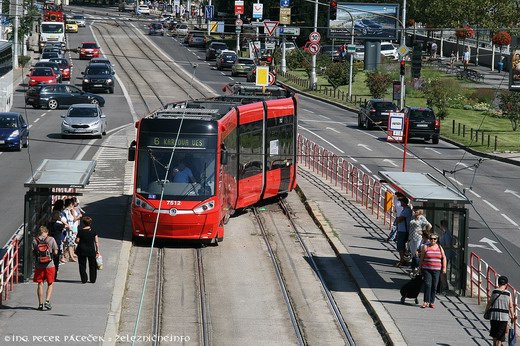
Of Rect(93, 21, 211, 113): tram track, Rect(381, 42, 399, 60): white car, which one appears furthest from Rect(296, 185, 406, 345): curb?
Rect(381, 42, 399, 60): white car

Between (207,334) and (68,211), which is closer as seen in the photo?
(207,334)

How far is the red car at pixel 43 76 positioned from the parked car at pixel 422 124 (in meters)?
24.0

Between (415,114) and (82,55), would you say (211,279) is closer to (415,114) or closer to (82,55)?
(415,114)

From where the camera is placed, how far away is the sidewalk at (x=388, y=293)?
61.4 feet

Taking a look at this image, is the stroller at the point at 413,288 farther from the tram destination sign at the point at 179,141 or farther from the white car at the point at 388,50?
the white car at the point at 388,50

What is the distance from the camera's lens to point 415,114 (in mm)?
52688

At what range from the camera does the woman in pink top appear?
2061 centimetres

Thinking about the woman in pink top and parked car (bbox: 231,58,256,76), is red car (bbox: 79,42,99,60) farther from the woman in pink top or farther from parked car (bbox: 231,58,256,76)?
the woman in pink top

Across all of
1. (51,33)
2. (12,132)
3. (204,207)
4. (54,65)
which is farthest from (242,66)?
(204,207)

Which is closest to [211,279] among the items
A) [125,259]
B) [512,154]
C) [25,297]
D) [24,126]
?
[125,259]

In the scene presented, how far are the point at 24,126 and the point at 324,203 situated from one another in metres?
16.1

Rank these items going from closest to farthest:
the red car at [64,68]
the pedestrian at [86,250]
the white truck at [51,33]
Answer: the pedestrian at [86,250] < the red car at [64,68] < the white truck at [51,33]

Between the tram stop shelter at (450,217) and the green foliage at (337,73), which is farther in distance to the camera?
the green foliage at (337,73)

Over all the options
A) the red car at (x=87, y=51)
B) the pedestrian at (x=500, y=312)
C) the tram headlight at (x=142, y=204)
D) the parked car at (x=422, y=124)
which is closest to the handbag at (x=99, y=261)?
the tram headlight at (x=142, y=204)
